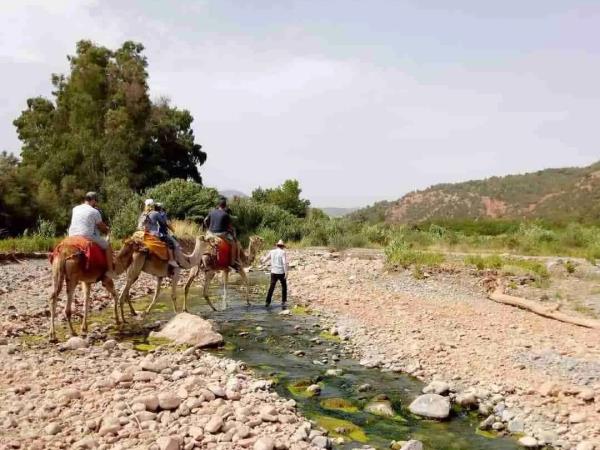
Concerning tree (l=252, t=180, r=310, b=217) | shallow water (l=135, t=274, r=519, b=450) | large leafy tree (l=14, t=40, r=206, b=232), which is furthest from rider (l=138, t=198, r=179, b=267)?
tree (l=252, t=180, r=310, b=217)

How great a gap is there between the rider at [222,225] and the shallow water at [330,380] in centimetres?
155

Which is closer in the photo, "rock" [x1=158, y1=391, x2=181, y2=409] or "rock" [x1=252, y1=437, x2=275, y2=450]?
"rock" [x1=252, y1=437, x2=275, y2=450]

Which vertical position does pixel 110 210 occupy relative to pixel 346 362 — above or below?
above

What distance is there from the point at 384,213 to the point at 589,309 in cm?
7220

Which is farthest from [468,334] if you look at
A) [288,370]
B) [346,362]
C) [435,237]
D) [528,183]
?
[528,183]

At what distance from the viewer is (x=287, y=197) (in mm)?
45281

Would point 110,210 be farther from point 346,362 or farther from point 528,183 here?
point 528,183

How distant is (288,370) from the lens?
28.9 feet

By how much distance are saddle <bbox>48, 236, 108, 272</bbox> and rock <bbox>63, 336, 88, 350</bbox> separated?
1.26m

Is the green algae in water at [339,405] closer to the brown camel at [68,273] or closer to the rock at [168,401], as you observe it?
the rock at [168,401]

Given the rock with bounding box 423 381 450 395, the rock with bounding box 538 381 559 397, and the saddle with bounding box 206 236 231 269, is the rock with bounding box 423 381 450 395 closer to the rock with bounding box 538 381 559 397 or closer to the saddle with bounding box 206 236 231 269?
the rock with bounding box 538 381 559 397

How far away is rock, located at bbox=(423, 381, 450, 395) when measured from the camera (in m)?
7.72

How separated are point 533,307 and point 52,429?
35.5ft

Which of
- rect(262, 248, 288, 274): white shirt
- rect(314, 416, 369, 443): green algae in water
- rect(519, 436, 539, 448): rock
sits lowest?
rect(519, 436, 539, 448): rock
